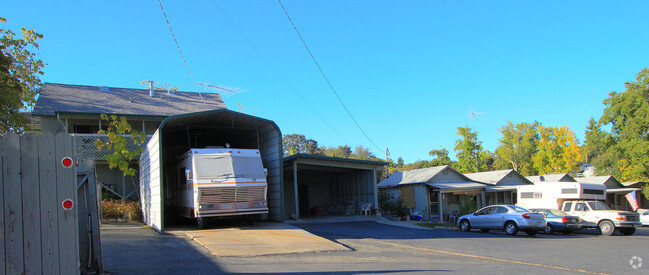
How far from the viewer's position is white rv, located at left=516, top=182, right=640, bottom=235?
2086 centimetres

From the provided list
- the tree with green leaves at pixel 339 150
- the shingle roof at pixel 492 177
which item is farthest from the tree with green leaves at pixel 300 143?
the shingle roof at pixel 492 177

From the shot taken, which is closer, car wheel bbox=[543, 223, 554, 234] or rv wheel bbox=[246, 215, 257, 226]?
rv wheel bbox=[246, 215, 257, 226]

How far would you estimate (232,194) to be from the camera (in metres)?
15.8

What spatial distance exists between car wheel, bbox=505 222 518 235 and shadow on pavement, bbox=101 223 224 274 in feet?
45.0

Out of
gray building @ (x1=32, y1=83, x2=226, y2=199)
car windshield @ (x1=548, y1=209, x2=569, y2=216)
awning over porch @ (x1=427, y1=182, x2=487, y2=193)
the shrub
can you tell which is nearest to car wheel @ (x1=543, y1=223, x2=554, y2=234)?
car windshield @ (x1=548, y1=209, x2=569, y2=216)

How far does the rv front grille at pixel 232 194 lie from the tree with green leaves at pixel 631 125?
3546cm

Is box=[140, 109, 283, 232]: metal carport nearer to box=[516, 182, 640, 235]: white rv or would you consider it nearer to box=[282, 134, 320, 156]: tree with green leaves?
box=[516, 182, 640, 235]: white rv

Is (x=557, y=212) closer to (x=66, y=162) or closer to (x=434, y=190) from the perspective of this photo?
(x=434, y=190)

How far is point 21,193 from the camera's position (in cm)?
566

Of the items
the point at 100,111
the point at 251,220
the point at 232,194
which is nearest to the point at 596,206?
the point at 251,220

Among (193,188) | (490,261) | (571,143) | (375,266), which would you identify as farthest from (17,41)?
→ (571,143)

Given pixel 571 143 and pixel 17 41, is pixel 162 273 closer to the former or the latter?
pixel 17 41

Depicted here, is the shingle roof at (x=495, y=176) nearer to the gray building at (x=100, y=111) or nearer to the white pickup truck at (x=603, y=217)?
the white pickup truck at (x=603, y=217)

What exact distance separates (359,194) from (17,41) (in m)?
19.8
